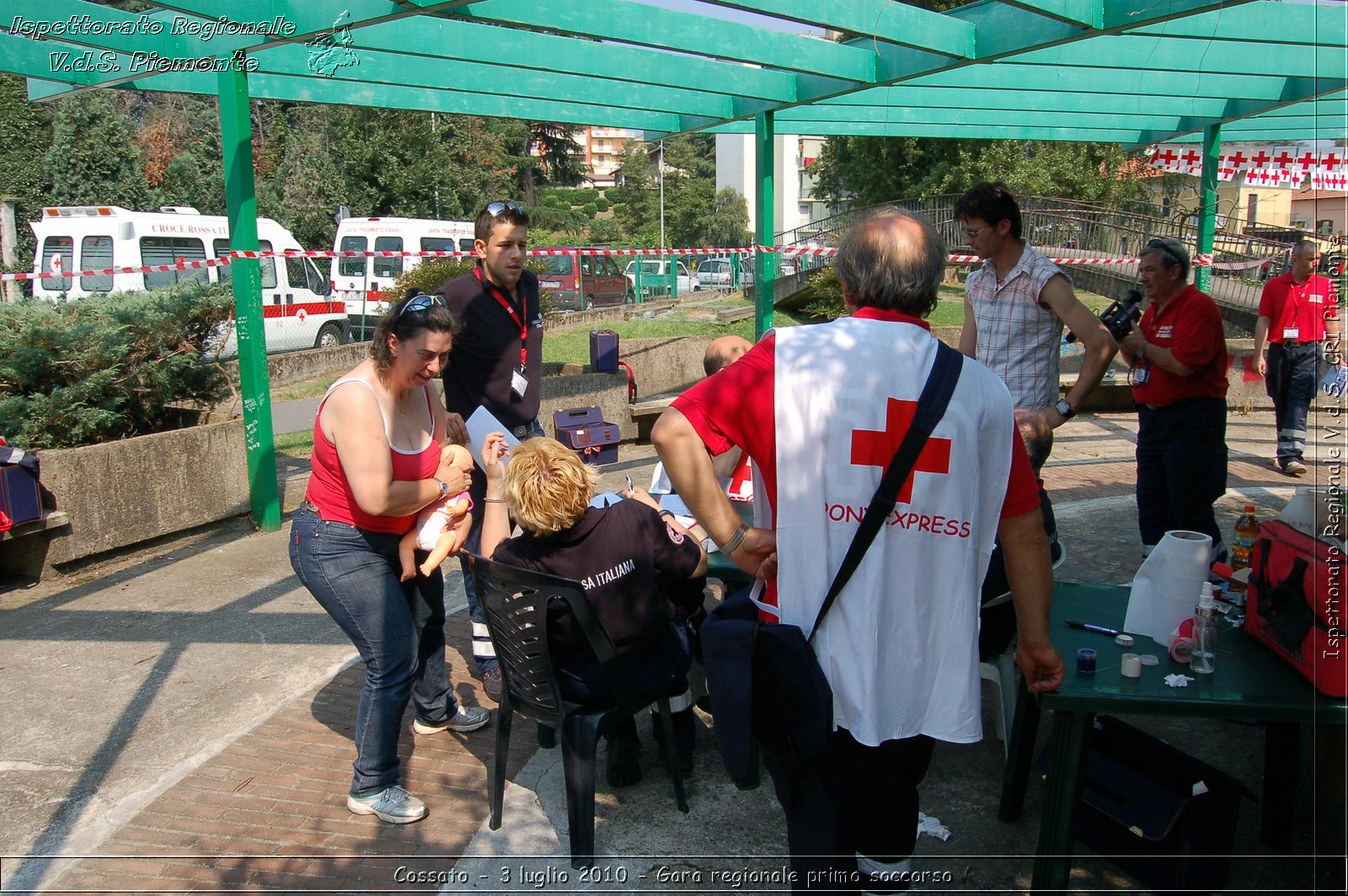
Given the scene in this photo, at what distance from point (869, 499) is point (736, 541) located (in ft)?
1.19

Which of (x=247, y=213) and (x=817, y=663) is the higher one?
(x=247, y=213)

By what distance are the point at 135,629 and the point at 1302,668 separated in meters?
5.07

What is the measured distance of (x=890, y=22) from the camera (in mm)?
5609

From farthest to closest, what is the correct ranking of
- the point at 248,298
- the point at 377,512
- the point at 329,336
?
the point at 329,336, the point at 248,298, the point at 377,512

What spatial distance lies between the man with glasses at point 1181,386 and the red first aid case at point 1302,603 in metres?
1.97

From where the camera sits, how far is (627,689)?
2.91 m

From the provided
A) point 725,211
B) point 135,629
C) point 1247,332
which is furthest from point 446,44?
point 725,211

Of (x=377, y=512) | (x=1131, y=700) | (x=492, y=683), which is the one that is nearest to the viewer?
(x=1131, y=700)

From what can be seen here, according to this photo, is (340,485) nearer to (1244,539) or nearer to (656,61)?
(1244,539)

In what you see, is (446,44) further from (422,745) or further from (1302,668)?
(1302,668)

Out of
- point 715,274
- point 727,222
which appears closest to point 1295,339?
point 715,274

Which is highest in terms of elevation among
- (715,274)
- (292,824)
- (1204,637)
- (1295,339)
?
(715,274)

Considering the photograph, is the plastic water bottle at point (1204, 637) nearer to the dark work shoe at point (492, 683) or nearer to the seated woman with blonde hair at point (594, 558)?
the seated woman with blonde hair at point (594, 558)

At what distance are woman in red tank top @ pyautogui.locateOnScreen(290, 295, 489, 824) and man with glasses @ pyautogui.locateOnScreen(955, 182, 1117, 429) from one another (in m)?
2.36
